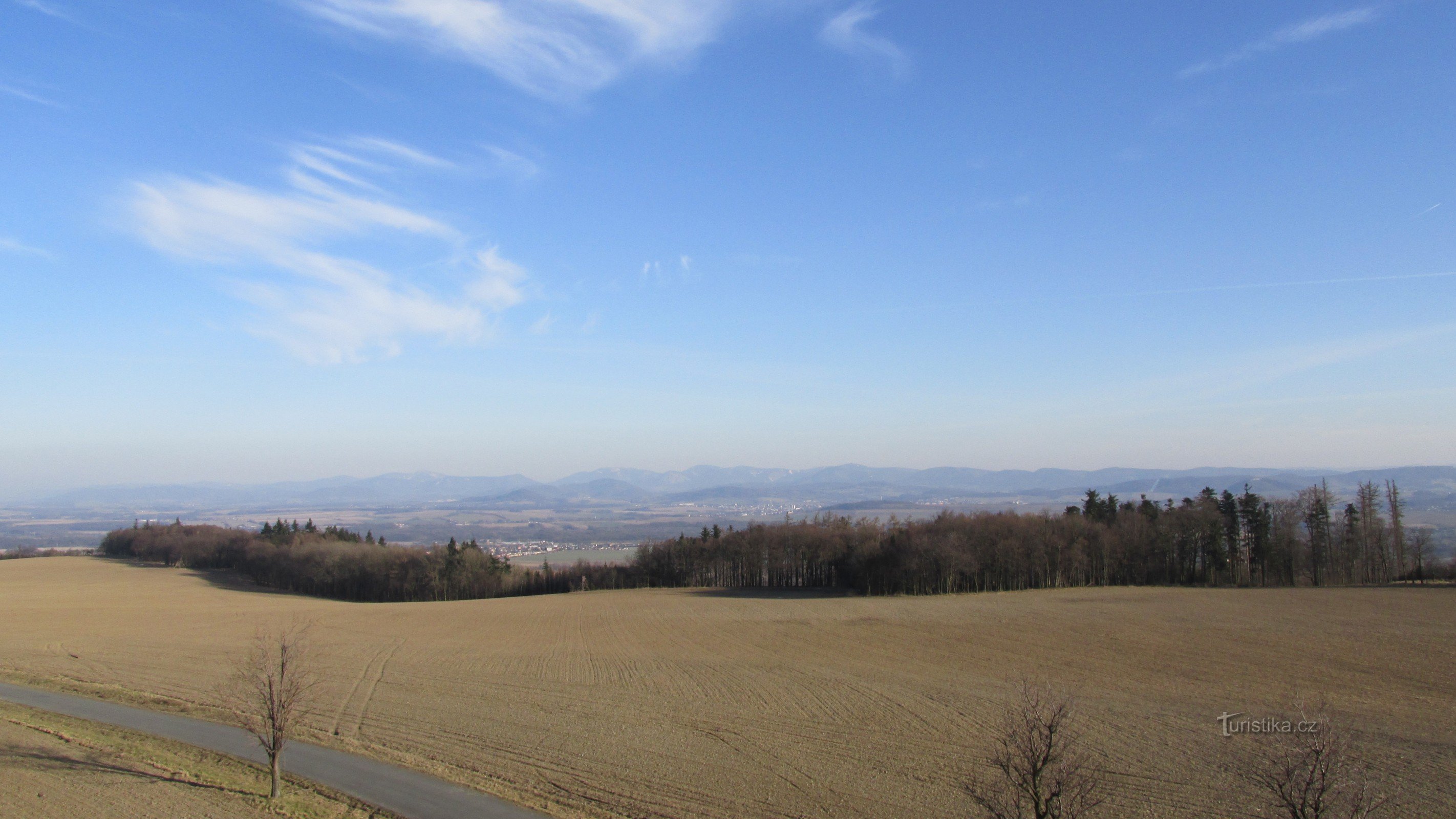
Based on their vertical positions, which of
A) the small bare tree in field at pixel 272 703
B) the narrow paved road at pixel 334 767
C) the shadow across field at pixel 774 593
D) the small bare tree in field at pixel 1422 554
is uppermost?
the small bare tree in field at pixel 272 703

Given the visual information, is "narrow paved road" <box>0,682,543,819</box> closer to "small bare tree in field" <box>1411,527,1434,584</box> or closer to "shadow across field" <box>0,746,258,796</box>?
"shadow across field" <box>0,746,258,796</box>

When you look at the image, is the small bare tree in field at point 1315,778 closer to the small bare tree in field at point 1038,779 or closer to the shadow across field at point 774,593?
the small bare tree in field at point 1038,779

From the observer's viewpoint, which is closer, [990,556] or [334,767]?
[334,767]

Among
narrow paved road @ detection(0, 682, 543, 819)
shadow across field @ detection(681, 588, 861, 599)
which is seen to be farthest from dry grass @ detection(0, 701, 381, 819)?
shadow across field @ detection(681, 588, 861, 599)

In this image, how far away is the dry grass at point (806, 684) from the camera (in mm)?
21188

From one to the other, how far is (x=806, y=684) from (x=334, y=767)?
1907cm

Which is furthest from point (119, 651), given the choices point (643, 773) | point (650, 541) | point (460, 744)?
point (650, 541)

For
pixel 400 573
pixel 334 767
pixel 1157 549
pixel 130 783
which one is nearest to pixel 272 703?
pixel 334 767

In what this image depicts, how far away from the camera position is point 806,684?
33688 mm

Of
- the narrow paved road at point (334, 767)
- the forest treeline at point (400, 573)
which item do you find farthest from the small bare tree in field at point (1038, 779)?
the forest treeline at point (400, 573)

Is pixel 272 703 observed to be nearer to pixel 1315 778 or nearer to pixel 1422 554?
pixel 1315 778

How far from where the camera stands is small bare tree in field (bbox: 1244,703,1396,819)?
12117 millimetres

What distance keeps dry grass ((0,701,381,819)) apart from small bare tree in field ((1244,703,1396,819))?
20.8 m

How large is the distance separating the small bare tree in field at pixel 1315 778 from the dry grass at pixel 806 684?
2.82 feet
